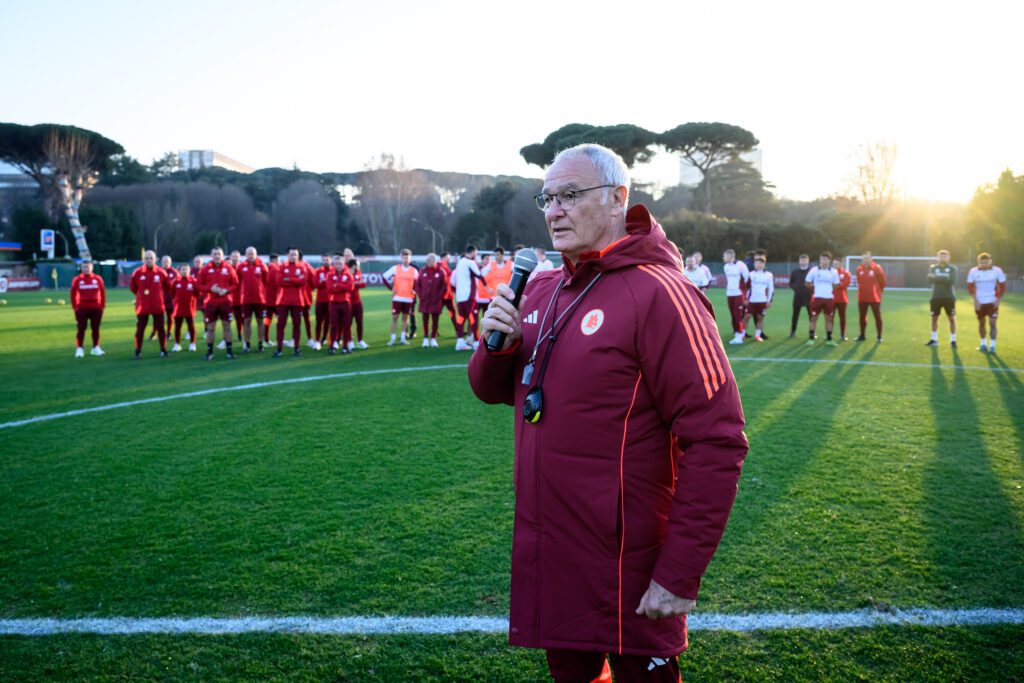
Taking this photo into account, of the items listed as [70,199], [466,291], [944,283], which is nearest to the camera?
[944,283]

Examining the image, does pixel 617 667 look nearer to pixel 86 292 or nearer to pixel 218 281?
pixel 218 281

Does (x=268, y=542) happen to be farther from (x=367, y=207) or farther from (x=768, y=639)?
(x=367, y=207)

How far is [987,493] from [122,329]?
19935 millimetres

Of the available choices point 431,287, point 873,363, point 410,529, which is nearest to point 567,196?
point 410,529

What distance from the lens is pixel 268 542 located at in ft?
14.7

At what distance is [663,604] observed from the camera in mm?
1867

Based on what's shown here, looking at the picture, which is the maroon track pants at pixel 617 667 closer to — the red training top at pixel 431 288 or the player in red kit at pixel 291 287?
the player in red kit at pixel 291 287

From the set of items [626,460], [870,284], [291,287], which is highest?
[870,284]

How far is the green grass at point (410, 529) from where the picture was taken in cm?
321

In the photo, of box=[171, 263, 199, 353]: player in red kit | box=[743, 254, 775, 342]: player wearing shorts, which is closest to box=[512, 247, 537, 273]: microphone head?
box=[171, 263, 199, 353]: player in red kit

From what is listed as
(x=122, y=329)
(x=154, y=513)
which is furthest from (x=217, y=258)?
(x=154, y=513)

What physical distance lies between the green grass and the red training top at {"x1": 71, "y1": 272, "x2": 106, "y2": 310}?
16.2 feet

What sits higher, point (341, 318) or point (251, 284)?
point (251, 284)

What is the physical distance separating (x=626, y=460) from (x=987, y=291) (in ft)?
50.7
